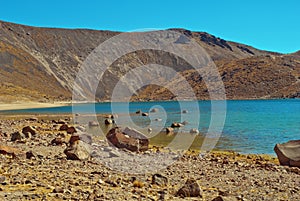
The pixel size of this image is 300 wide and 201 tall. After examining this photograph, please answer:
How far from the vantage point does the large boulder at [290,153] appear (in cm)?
2067

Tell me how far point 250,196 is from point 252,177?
3899 millimetres

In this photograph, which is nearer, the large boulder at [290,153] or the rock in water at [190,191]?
the rock in water at [190,191]

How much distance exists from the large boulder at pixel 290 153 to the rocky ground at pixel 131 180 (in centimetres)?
150

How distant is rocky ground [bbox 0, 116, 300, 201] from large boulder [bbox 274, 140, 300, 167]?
1.50m

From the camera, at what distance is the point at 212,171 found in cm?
1789

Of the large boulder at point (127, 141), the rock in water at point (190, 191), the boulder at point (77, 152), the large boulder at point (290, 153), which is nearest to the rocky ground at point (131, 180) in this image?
the rock in water at point (190, 191)

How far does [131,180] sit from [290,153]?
458 inches

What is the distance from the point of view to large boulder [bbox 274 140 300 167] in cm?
2067

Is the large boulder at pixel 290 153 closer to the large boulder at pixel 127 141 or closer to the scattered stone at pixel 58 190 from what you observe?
the large boulder at pixel 127 141

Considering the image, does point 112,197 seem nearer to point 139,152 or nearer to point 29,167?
point 29,167

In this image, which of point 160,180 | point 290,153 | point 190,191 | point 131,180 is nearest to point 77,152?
point 131,180

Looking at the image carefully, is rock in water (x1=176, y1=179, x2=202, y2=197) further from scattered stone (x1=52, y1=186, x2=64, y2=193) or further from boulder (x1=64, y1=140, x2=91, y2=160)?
boulder (x1=64, y1=140, x2=91, y2=160)

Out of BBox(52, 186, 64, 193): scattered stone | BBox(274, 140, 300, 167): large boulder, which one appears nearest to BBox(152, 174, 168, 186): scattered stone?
BBox(52, 186, 64, 193): scattered stone

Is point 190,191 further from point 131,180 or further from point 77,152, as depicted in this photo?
point 77,152
